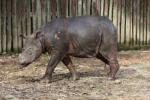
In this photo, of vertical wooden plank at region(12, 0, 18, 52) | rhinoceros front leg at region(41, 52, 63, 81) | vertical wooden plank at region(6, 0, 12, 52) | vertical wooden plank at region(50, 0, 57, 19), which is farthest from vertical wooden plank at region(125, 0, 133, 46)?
rhinoceros front leg at region(41, 52, 63, 81)

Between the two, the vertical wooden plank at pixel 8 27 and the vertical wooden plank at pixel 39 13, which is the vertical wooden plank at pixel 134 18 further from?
the vertical wooden plank at pixel 8 27

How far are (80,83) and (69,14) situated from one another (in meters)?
4.84

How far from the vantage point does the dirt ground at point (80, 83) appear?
8.05m

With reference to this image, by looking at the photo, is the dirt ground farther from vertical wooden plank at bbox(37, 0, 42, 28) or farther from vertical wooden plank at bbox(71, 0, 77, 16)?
vertical wooden plank at bbox(71, 0, 77, 16)

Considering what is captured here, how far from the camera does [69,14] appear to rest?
13641 mm

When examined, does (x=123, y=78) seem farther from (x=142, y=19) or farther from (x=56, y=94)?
(x=142, y=19)

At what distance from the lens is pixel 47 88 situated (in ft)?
28.2

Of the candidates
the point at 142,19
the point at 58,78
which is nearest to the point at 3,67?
the point at 58,78

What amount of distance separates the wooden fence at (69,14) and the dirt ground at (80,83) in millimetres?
1296

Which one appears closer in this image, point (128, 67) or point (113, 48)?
point (113, 48)

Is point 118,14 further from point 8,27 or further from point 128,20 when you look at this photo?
point 8,27

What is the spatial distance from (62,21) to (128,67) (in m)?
2.62

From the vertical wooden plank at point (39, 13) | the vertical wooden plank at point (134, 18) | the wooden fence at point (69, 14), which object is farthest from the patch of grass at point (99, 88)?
the vertical wooden plank at point (134, 18)

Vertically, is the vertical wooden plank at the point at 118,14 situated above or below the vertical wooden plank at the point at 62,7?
below
